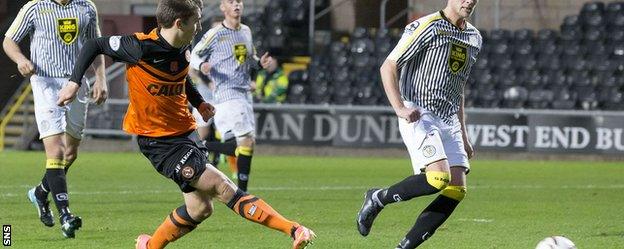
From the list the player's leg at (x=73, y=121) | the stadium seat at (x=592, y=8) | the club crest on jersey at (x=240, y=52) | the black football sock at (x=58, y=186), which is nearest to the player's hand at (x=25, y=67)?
the player's leg at (x=73, y=121)

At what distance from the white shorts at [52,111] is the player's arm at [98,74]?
36 cm

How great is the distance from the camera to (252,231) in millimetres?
10977

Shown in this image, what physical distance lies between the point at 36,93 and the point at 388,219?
3.41m

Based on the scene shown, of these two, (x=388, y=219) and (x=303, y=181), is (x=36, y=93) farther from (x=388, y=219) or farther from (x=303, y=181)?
(x=303, y=181)

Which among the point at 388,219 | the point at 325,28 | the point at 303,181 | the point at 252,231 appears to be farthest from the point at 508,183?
the point at 325,28

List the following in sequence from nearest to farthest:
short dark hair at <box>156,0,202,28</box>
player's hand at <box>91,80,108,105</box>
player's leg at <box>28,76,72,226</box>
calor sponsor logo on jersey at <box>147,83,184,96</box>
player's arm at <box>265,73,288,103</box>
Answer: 1. short dark hair at <box>156,0,202,28</box>
2. calor sponsor logo on jersey at <box>147,83,184,96</box>
3. player's hand at <box>91,80,108,105</box>
4. player's leg at <box>28,76,72,226</box>
5. player's arm at <box>265,73,288,103</box>

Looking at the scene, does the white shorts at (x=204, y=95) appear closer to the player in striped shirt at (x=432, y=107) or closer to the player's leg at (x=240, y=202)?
the player in striped shirt at (x=432, y=107)

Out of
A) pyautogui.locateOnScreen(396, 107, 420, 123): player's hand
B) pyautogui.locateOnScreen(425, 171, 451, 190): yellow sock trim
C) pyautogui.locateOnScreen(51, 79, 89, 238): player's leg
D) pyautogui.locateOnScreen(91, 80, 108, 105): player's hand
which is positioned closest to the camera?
pyautogui.locateOnScreen(396, 107, 420, 123): player's hand

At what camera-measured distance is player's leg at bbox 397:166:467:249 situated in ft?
28.9

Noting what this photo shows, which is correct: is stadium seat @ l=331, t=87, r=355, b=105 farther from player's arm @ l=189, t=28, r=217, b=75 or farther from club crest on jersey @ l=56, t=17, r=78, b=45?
club crest on jersey @ l=56, t=17, r=78, b=45

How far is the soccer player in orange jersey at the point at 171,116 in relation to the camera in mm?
8094

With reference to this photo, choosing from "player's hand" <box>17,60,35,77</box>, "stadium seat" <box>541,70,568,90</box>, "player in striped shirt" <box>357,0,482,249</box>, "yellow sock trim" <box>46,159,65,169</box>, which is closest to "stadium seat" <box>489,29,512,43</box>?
"stadium seat" <box>541,70,568,90</box>

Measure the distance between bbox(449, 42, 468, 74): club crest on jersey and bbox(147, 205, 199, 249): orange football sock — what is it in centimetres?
215

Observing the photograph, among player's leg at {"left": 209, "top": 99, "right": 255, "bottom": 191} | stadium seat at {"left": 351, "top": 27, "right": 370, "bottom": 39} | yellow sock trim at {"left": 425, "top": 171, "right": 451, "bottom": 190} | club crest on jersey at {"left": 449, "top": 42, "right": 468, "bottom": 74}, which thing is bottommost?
stadium seat at {"left": 351, "top": 27, "right": 370, "bottom": 39}
